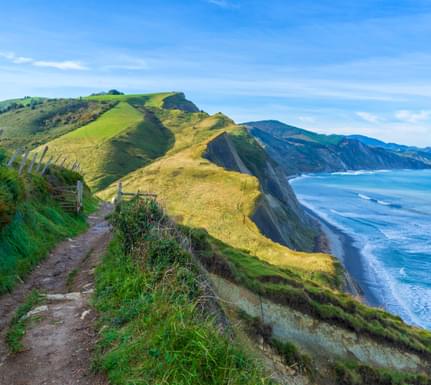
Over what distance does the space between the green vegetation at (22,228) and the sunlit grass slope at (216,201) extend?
5.89 meters

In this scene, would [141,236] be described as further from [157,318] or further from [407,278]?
[407,278]

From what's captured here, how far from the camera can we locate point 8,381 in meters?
6.14

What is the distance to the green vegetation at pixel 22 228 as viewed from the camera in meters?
11.0

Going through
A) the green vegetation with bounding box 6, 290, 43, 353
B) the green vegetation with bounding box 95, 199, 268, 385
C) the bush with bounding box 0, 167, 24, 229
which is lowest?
the green vegetation with bounding box 6, 290, 43, 353

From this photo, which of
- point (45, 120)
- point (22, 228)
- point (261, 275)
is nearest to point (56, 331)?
point (22, 228)

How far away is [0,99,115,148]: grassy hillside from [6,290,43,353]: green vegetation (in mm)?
94522

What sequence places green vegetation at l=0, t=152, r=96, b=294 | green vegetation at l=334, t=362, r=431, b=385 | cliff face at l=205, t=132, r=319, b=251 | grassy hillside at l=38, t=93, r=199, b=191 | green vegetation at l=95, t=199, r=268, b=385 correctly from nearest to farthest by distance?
1. green vegetation at l=95, t=199, r=268, b=385
2. green vegetation at l=0, t=152, r=96, b=294
3. green vegetation at l=334, t=362, r=431, b=385
4. cliff face at l=205, t=132, r=319, b=251
5. grassy hillside at l=38, t=93, r=199, b=191

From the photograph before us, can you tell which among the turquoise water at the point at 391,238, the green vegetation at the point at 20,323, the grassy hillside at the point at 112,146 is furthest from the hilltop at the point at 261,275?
the turquoise water at the point at 391,238

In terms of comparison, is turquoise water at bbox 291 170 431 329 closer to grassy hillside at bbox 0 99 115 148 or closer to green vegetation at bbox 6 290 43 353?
green vegetation at bbox 6 290 43 353

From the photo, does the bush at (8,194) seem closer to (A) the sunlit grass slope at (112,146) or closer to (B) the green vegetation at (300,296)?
(B) the green vegetation at (300,296)

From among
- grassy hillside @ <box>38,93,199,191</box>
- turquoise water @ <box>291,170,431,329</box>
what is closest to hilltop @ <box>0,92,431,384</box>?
grassy hillside @ <box>38,93,199,191</box>

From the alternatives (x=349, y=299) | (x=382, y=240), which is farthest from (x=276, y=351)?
(x=382, y=240)

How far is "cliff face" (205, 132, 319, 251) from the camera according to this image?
39.0 m

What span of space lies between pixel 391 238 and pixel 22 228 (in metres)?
67.4
